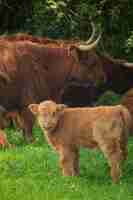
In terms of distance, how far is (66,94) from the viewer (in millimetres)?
18797

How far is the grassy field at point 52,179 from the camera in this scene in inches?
458

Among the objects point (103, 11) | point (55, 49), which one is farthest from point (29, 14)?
point (103, 11)

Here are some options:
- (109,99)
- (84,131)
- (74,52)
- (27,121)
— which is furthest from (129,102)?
(109,99)

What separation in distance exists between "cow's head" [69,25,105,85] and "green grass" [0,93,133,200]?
3580 millimetres

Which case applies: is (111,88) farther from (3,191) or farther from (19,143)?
(3,191)

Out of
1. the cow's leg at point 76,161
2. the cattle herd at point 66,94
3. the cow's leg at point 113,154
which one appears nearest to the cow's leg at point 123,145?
the cattle herd at point 66,94

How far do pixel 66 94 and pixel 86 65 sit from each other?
0.74 metres

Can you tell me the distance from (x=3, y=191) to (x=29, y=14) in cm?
1207

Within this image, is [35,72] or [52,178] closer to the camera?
[52,178]

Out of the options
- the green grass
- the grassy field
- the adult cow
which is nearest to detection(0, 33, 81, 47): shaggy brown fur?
the adult cow

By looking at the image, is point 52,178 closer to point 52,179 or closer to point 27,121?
point 52,179

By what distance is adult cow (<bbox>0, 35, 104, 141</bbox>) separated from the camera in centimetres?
1712

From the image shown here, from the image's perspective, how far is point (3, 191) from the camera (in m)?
11.6

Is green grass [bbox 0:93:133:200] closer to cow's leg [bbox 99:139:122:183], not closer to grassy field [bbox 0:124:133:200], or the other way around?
grassy field [bbox 0:124:133:200]
